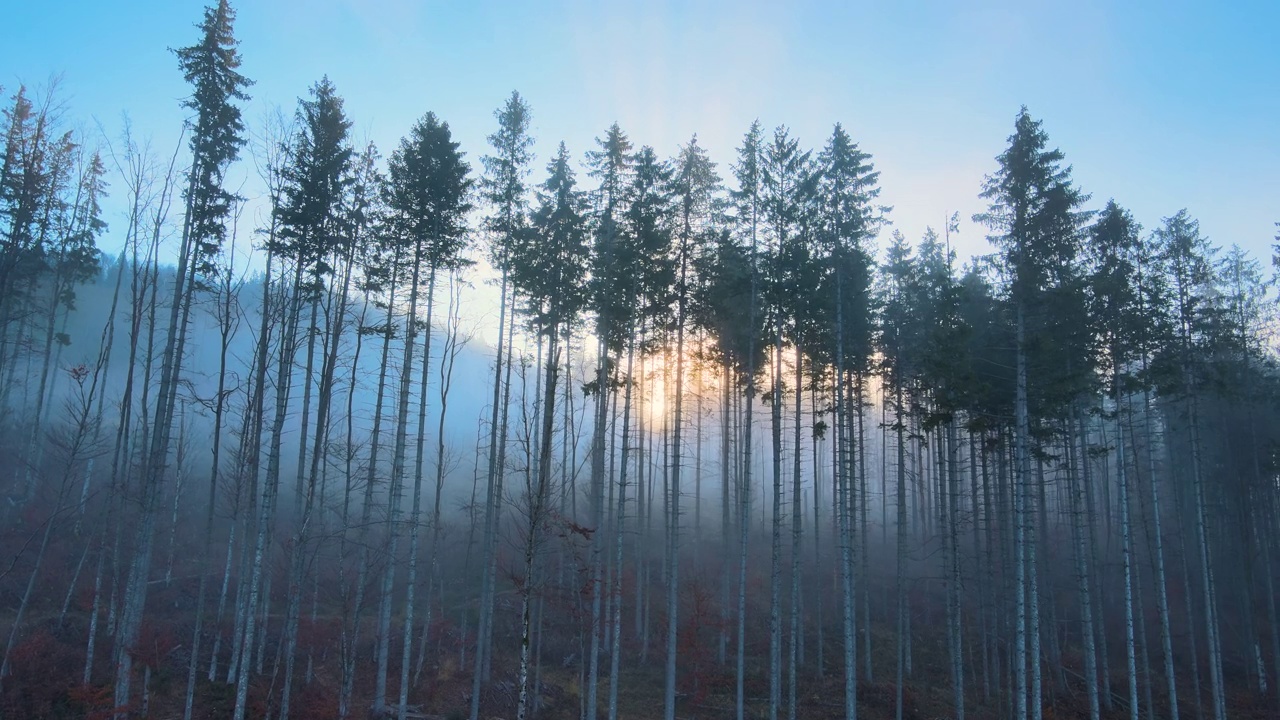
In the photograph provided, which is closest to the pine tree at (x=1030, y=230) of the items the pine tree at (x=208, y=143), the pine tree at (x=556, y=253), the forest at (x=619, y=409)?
the forest at (x=619, y=409)

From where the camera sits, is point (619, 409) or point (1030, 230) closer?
point (1030, 230)

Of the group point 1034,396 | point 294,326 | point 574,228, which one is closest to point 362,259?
point 294,326

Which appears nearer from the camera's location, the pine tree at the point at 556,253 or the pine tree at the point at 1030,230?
the pine tree at the point at 1030,230

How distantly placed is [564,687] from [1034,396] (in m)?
18.4

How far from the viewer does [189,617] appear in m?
26.0

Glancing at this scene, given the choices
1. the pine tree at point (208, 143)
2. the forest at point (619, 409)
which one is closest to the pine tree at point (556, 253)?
the forest at point (619, 409)


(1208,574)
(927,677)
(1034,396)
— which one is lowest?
(927,677)

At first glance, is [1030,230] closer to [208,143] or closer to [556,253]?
[556,253]

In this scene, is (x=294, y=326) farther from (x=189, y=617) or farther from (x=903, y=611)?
(x=903, y=611)

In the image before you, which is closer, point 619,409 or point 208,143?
point 208,143

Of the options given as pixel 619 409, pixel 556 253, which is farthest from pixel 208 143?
pixel 619 409

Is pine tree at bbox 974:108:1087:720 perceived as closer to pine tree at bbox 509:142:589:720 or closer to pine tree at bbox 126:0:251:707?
pine tree at bbox 509:142:589:720

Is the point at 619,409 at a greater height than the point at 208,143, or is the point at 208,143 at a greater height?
the point at 208,143

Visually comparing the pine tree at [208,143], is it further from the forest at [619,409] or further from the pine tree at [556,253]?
the pine tree at [556,253]
